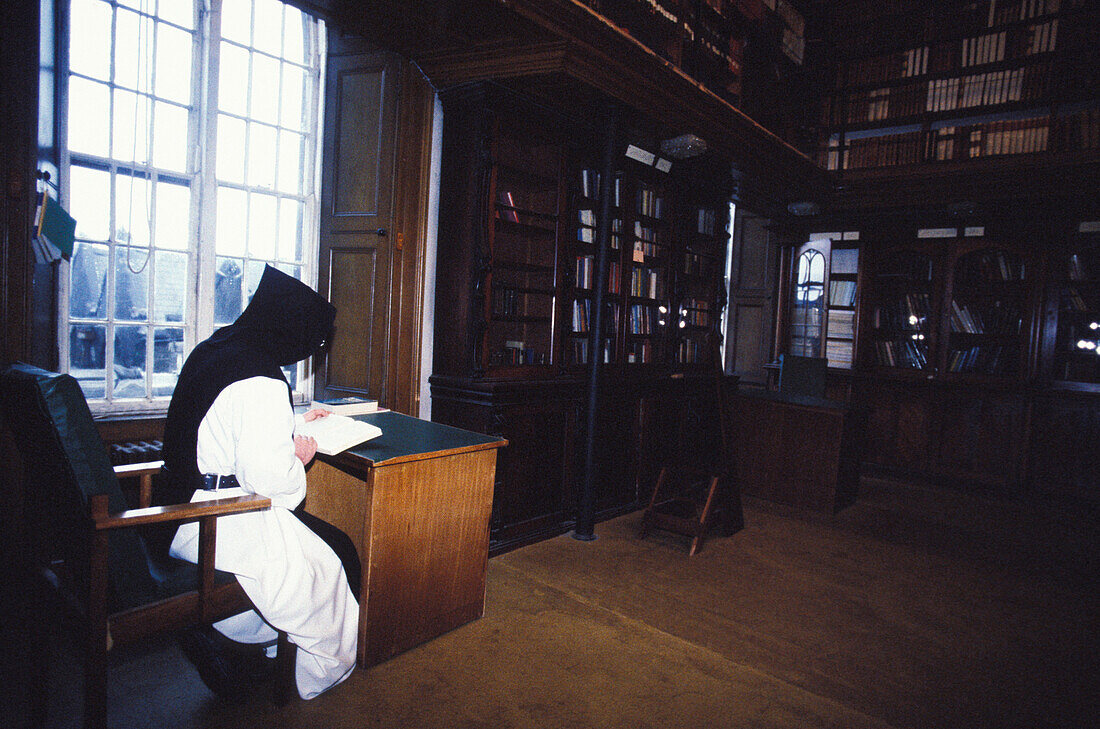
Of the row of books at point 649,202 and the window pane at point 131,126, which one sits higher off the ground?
the row of books at point 649,202

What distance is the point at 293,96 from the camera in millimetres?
3764

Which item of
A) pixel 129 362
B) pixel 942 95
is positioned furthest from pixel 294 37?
pixel 942 95

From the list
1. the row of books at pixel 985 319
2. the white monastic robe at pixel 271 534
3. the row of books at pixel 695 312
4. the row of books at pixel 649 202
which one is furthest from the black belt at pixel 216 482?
the row of books at pixel 985 319

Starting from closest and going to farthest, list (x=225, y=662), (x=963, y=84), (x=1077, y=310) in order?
1. (x=225, y=662)
2. (x=1077, y=310)
3. (x=963, y=84)

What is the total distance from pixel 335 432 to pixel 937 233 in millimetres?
6166

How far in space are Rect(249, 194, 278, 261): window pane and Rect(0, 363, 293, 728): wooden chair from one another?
6.48 ft

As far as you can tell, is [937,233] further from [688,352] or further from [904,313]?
[688,352]

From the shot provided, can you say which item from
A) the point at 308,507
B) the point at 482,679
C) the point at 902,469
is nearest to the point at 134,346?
the point at 308,507

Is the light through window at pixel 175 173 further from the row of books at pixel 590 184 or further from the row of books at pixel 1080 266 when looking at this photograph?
the row of books at pixel 1080 266

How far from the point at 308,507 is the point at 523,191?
256 centimetres

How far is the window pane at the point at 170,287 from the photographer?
10.6 feet

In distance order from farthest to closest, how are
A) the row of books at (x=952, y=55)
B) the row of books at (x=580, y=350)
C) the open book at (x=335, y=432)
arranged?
1. the row of books at (x=952, y=55)
2. the row of books at (x=580, y=350)
3. the open book at (x=335, y=432)

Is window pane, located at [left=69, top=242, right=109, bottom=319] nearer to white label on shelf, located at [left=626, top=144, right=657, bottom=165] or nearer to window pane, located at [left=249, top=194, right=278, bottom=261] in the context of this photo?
window pane, located at [left=249, top=194, right=278, bottom=261]

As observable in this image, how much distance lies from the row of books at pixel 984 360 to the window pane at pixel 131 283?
6.70m
